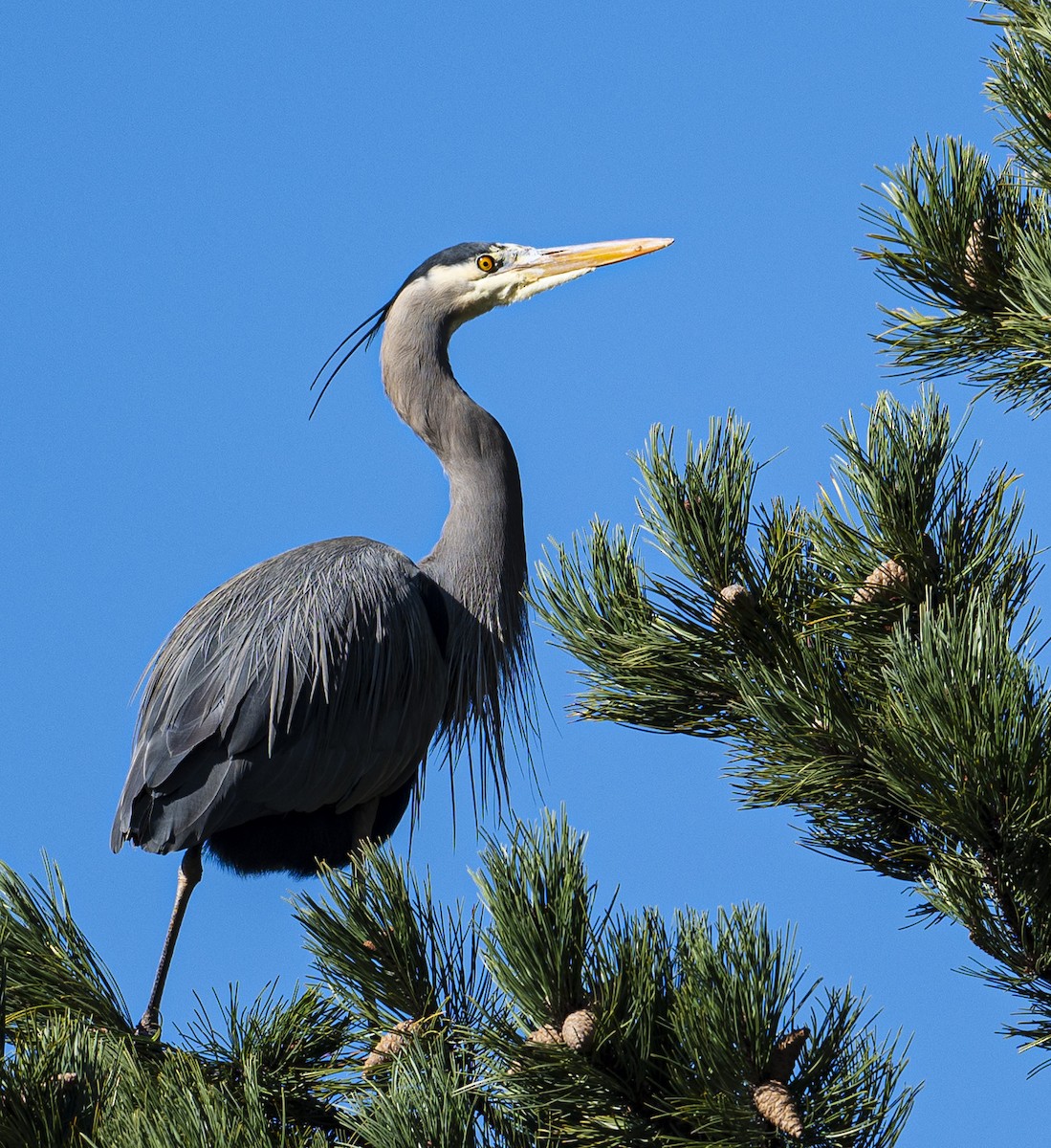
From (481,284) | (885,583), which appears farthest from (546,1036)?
(481,284)

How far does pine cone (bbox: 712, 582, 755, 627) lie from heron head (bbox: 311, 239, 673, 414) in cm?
263

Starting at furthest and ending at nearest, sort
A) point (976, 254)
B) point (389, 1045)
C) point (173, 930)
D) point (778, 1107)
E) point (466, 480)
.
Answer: point (466, 480) → point (173, 930) → point (976, 254) → point (389, 1045) → point (778, 1107)

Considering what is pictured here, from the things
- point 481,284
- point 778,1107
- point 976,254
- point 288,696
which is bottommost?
point 778,1107

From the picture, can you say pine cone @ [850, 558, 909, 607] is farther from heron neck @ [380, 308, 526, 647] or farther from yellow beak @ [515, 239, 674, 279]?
yellow beak @ [515, 239, 674, 279]

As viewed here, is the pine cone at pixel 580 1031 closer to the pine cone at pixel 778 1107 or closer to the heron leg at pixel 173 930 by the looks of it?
the pine cone at pixel 778 1107

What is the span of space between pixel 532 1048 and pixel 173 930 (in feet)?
5.51

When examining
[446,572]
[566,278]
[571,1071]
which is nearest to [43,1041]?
[571,1071]

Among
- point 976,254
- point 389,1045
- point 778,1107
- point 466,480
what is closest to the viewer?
point 778,1107

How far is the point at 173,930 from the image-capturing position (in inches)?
124

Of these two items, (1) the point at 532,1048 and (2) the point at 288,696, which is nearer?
(1) the point at 532,1048

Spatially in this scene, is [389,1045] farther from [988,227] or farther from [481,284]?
[481,284]

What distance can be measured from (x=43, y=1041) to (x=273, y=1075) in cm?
35

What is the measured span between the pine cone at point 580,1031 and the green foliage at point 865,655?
0.45m

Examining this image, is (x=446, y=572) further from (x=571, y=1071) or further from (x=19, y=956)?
(x=571, y=1071)
